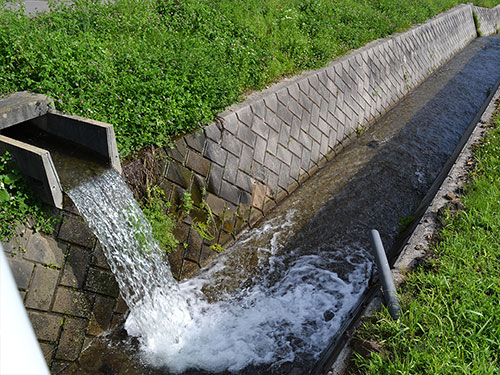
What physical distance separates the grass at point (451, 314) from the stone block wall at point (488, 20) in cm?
1659

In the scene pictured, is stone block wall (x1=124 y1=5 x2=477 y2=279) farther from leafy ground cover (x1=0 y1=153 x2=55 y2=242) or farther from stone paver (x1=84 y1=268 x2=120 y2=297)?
leafy ground cover (x1=0 y1=153 x2=55 y2=242)

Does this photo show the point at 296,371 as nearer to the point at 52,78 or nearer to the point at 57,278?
the point at 57,278

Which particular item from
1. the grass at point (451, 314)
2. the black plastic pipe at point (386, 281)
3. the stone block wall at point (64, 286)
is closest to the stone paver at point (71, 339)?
the stone block wall at point (64, 286)

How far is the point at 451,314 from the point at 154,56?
13.3 feet

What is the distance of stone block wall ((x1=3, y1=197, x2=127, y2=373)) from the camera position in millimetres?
3287

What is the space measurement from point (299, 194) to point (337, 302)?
2.04 m

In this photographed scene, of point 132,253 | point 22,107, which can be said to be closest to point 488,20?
point 132,253

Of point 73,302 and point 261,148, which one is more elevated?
point 261,148

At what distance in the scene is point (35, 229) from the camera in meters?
3.36

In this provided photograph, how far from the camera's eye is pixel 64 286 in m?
3.52

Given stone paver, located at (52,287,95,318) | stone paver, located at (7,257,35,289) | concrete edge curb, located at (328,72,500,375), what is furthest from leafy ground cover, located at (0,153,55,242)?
concrete edge curb, located at (328,72,500,375)

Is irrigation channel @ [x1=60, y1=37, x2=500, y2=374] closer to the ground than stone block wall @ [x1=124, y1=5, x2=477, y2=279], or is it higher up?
closer to the ground

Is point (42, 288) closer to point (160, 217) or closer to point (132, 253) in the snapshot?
point (132, 253)

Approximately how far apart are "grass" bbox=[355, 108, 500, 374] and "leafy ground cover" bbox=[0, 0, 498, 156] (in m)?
2.72
